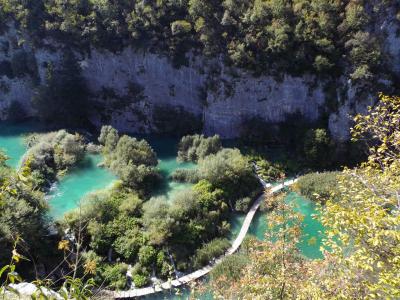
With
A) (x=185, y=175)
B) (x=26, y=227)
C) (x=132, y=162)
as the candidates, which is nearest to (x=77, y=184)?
(x=132, y=162)

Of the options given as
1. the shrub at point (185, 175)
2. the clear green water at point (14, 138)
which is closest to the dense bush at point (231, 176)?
the shrub at point (185, 175)

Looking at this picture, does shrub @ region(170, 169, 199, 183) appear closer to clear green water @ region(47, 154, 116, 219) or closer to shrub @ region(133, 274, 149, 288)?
clear green water @ region(47, 154, 116, 219)

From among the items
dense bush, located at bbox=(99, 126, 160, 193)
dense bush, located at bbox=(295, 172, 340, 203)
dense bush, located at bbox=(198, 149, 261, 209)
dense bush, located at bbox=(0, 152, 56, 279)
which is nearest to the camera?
dense bush, located at bbox=(0, 152, 56, 279)

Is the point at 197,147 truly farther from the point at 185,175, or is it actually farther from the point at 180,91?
the point at 180,91

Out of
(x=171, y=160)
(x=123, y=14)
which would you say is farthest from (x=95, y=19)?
(x=171, y=160)

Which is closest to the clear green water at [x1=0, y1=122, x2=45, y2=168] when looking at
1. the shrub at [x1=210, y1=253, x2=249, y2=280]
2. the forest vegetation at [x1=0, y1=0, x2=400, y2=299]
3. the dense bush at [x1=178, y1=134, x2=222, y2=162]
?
the forest vegetation at [x1=0, y1=0, x2=400, y2=299]

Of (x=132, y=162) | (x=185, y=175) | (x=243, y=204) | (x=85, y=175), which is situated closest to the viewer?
(x=243, y=204)
